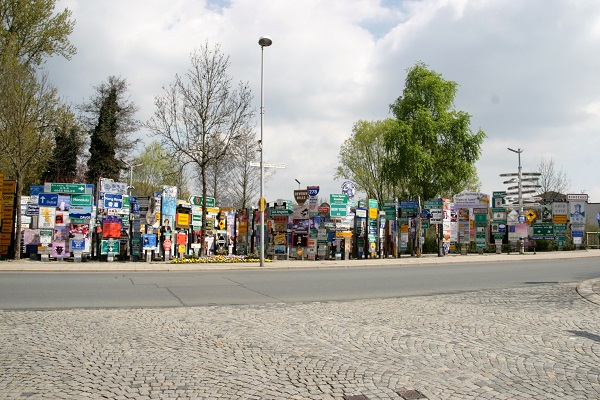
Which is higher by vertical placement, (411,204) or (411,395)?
(411,204)

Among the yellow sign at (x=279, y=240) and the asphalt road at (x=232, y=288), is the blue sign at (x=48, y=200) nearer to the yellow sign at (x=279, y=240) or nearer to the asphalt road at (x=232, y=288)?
the asphalt road at (x=232, y=288)

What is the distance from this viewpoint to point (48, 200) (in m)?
23.4

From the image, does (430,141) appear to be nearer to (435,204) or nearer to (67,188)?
(435,204)

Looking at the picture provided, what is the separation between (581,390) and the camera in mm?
5039

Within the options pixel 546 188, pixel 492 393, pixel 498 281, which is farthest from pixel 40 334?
pixel 546 188

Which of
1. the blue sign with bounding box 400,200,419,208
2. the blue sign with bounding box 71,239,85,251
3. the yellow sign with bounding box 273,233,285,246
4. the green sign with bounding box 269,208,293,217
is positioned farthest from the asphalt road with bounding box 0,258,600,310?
the blue sign with bounding box 400,200,419,208

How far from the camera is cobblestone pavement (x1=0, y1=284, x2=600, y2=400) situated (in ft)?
16.5

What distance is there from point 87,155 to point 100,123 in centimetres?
367

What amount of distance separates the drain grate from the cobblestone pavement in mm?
32

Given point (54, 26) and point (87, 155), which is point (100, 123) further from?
point (54, 26)

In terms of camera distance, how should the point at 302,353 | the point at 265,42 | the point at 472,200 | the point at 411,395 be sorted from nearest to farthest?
the point at 411,395, the point at 302,353, the point at 265,42, the point at 472,200

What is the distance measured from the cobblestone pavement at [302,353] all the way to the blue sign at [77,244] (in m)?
15.2

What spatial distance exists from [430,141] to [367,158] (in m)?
11.0

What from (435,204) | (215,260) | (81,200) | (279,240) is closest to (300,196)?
(279,240)
